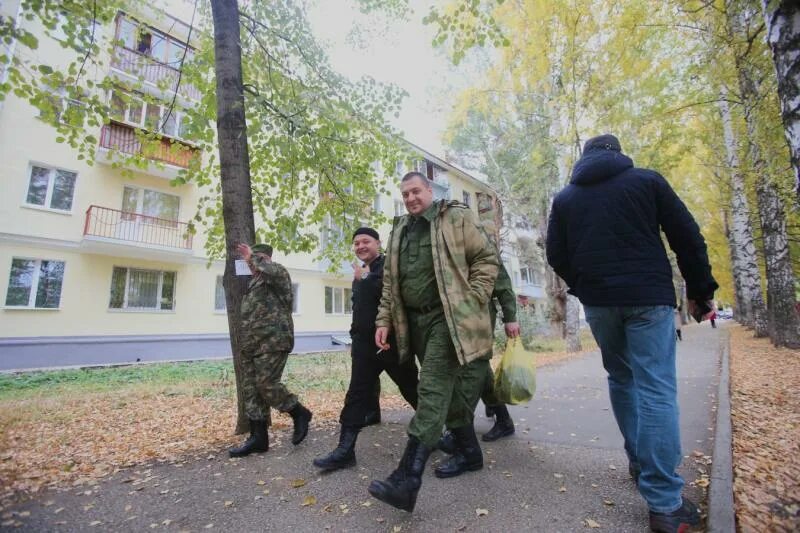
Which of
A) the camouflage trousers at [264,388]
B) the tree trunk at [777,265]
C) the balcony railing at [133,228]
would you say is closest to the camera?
the camouflage trousers at [264,388]

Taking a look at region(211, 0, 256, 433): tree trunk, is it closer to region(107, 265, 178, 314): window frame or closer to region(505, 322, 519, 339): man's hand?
region(505, 322, 519, 339): man's hand

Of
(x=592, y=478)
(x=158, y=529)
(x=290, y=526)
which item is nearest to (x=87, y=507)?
(x=158, y=529)

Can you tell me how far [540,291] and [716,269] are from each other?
44.4 feet

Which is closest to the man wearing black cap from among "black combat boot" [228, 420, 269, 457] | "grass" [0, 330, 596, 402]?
"black combat boot" [228, 420, 269, 457]

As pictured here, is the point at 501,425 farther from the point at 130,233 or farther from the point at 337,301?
the point at 337,301

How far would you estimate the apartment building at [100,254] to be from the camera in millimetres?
12695

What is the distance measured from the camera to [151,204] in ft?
52.2

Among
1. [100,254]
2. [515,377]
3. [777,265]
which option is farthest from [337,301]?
[515,377]

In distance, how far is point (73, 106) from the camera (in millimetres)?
5125

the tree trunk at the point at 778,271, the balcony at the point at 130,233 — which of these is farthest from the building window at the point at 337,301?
the tree trunk at the point at 778,271

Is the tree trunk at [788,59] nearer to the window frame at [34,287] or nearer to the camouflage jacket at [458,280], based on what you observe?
the camouflage jacket at [458,280]

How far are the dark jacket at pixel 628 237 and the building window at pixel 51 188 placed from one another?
55.8 ft

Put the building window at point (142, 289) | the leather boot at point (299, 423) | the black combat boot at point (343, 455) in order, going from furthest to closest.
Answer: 1. the building window at point (142, 289)
2. the leather boot at point (299, 423)
3. the black combat boot at point (343, 455)

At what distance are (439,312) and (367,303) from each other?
1015mm
